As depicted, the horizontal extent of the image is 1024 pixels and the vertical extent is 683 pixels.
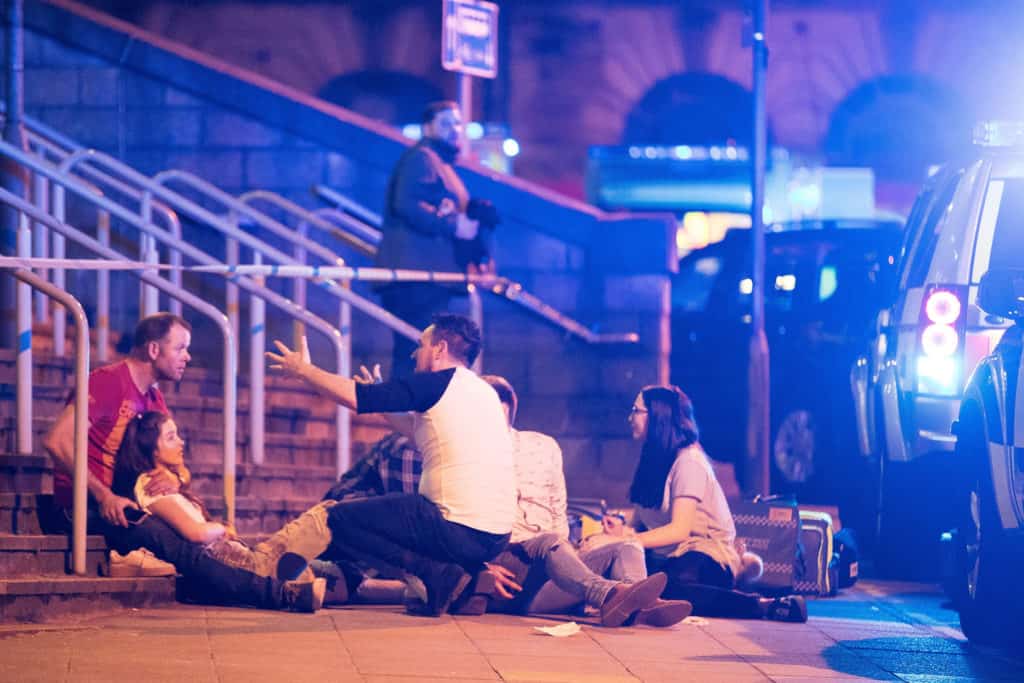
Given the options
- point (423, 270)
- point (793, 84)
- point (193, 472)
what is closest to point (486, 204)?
point (423, 270)

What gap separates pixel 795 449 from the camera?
44.7 feet

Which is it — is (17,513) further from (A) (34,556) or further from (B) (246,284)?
(B) (246,284)

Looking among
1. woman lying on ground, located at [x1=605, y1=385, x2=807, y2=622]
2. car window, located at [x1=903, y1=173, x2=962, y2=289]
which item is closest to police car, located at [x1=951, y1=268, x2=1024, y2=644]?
woman lying on ground, located at [x1=605, y1=385, x2=807, y2=622]

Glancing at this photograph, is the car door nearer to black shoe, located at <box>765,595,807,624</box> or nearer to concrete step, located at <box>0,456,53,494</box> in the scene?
black shoe, located at <box>765,595,807,624</box>

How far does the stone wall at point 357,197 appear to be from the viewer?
12.8m

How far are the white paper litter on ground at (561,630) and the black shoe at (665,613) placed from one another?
361 millimetres

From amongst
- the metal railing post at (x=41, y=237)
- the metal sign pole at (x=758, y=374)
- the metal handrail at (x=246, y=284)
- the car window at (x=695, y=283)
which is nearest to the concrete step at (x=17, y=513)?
the metal handrail at (x=246, y=284)

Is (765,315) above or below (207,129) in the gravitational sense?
below

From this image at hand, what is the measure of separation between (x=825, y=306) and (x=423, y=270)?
375cm

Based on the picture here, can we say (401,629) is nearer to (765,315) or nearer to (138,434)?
(138,434)

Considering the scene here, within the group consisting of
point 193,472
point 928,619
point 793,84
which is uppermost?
point 793,84

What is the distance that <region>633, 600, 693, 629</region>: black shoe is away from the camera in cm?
844

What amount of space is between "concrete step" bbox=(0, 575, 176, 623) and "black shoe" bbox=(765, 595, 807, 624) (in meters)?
2.83

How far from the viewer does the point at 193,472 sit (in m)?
9.91
